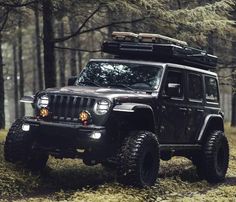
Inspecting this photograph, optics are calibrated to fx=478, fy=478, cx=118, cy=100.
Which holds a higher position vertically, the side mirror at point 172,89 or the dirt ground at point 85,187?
the side mirror at point 172,89

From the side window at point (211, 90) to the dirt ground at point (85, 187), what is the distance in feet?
6.79

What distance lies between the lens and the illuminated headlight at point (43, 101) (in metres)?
8.89

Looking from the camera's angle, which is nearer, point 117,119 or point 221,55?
point 117,119

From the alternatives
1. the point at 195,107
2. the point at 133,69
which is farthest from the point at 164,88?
the point at 195,107

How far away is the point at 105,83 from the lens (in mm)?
10055

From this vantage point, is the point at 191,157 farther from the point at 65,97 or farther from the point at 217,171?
the point at 65,97

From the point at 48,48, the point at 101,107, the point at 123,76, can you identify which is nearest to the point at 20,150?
the point at 101,107

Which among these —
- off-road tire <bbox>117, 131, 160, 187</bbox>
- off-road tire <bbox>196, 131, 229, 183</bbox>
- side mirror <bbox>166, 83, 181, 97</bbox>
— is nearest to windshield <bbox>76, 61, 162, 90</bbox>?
side mirror <bbox>166, 83, 181, 97</bbox>

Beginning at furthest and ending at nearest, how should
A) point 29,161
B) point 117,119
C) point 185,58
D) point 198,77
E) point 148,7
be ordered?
point 148,7
point 198,77
point 185,58
point 29,161
point 117,119

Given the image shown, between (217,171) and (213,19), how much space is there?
5216 millimetres

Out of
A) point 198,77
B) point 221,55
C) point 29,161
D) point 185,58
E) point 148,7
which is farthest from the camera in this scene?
point 221,55

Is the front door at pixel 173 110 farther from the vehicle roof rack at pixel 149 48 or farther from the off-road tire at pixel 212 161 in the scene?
the off-road tire at pixel 212 161

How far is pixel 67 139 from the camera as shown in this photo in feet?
27.9

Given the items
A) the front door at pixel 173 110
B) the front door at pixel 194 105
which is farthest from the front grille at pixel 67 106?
the front door at pixel 194 105
